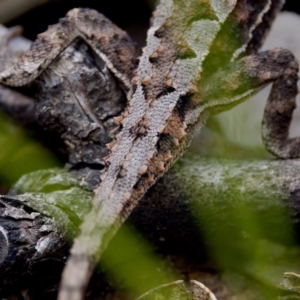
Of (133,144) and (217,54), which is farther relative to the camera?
(217,54)

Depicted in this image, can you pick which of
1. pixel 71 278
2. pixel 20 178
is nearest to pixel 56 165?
pixel 20 178

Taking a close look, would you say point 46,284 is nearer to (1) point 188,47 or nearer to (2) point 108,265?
(2) point 108,265

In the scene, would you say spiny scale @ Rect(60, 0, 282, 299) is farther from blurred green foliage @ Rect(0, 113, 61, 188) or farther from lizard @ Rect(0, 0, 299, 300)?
blurred green foliage @ Rect(0, 113, 61, 188)

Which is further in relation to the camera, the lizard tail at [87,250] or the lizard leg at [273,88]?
the lizard leg at [273,88]

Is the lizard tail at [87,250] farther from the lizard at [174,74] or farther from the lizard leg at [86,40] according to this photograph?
the lizard leg at [86,40]

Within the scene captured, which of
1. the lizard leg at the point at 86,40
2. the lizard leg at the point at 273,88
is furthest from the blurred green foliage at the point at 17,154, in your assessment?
the lizard leg at the point at 273,88

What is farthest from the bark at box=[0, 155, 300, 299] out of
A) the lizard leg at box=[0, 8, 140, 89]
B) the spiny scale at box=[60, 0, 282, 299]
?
the lizard leg at box=[0, 8, 140, 89]

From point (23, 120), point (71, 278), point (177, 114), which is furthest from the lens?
point (23, 120)

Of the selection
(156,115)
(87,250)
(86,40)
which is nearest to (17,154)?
(86,40)
